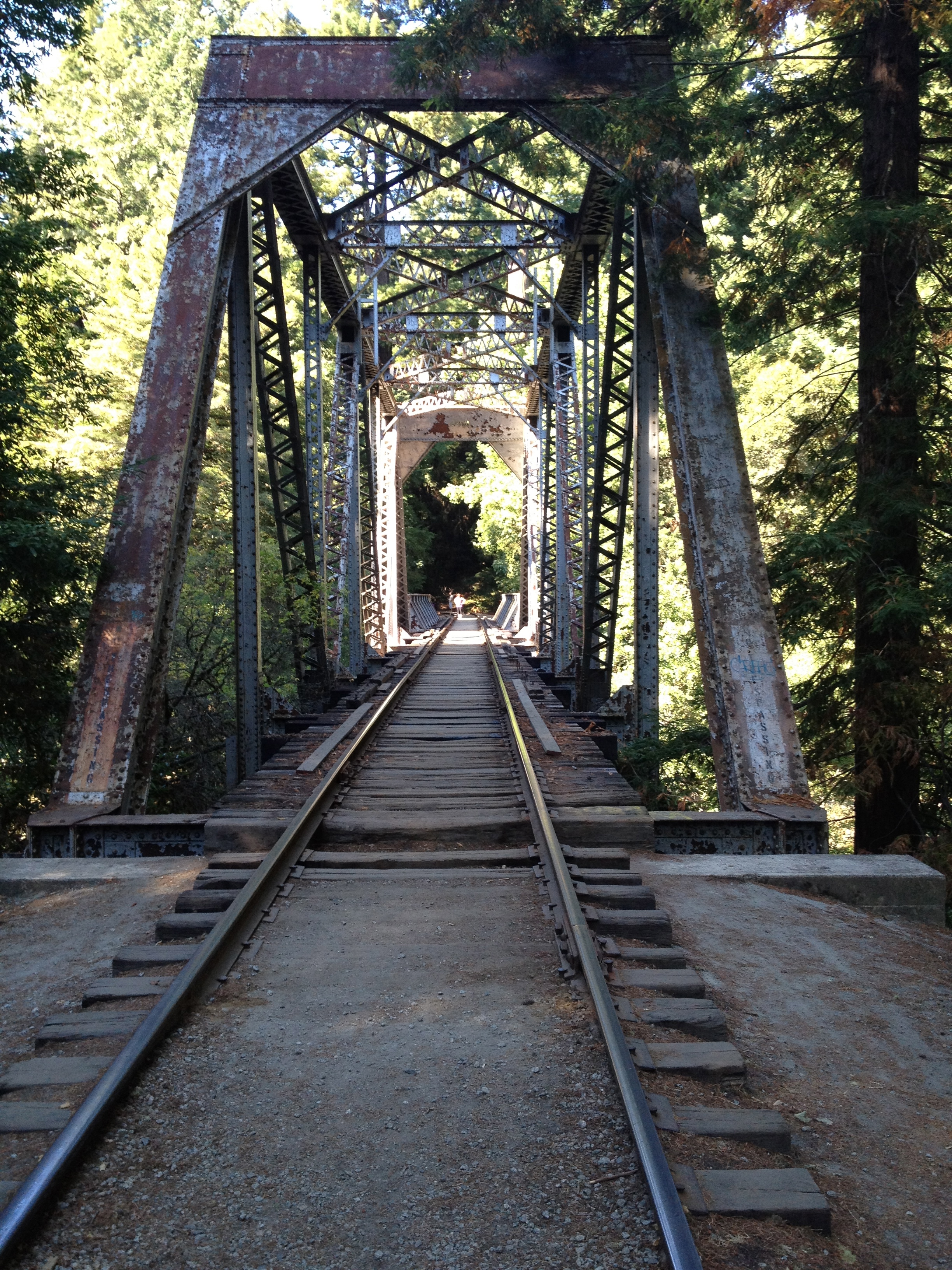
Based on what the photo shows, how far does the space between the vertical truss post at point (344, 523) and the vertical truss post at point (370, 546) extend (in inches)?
59.1

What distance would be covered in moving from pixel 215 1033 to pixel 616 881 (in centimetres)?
213

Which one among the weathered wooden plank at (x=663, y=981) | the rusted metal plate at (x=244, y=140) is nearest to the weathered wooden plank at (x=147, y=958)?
the weathered wooden plank at (x=663, y=981)

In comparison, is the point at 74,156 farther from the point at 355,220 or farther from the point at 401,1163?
the point at 401,1163

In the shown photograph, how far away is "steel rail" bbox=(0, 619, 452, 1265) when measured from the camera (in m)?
2.24

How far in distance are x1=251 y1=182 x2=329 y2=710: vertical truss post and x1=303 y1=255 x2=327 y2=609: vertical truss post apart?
0.27 metres

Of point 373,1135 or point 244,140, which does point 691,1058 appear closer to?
point 373,1135

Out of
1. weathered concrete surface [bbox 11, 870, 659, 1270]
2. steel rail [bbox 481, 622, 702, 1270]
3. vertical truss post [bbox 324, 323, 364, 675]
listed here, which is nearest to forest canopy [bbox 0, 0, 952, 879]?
vertical truss post [bbox 324, 323, 364, 675]

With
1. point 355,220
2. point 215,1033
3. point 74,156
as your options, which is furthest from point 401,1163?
point 355,220

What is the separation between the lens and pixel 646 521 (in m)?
9.56

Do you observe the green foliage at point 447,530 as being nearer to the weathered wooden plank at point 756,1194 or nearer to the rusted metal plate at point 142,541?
the rusted metal plate at point 142,541

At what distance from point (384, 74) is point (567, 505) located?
318 inches

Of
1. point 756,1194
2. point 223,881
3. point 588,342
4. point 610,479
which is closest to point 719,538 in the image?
point 223,881

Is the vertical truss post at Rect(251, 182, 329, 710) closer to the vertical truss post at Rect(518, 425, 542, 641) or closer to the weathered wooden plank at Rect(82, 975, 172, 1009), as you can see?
the weathered wooden plank at Rect(82, 975, 172, 1009)

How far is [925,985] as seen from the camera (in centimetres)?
397
